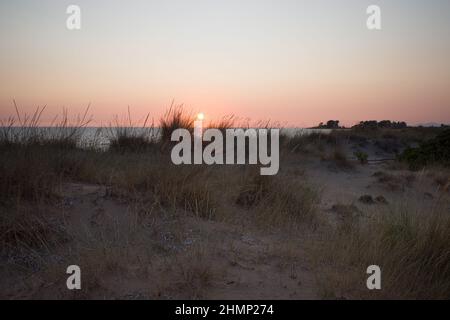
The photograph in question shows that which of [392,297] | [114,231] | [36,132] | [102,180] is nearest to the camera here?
[392,297]

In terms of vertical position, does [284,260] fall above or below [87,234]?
below

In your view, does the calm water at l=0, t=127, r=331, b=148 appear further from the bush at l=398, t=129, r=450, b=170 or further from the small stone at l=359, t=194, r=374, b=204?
the bush at l=398, t=129, r=450, b=170

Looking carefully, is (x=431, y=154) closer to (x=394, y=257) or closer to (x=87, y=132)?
(x=394, y=257)

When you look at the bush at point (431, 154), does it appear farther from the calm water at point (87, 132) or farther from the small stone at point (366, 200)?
the calm water at point (87, 132)

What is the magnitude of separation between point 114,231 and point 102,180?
61.5 inches

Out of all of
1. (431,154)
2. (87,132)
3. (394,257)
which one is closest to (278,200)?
(394,257)

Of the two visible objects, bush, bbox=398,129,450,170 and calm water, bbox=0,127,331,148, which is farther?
bush, bbox=398,129,450,170

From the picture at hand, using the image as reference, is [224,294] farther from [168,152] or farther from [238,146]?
[238,146]

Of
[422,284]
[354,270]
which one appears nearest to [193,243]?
[354,270]

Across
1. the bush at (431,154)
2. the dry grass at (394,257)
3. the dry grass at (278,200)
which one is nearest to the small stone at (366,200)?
the dry grass at (278,200)

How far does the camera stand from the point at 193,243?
381 cm

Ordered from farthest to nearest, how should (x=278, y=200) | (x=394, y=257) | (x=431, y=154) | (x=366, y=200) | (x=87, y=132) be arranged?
(x=431, y=154) < (x=366, y=200) < (x=87, y=132) < (x=278, y=200) < (x=394, y=257)

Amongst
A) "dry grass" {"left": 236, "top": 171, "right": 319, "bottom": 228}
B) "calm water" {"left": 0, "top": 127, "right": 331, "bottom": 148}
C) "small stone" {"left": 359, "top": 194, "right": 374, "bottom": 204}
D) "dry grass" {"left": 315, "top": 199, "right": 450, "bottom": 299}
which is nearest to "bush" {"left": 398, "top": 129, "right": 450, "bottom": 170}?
"small stone" {"left": 359, "top": 194, "right": 374, "bottom": 204}

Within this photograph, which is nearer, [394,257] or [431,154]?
[394,257]
